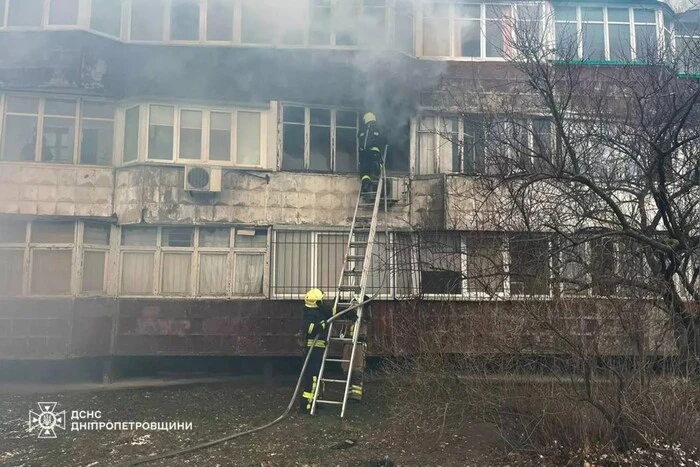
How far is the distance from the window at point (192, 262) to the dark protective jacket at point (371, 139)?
9.20 ft

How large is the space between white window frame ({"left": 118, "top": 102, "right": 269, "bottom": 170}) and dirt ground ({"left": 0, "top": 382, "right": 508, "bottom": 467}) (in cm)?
451

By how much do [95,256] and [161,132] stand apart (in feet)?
8.98

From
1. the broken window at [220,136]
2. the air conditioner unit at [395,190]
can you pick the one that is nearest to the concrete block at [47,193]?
the broken window at [220,136]

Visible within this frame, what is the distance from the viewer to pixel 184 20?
36.2ft

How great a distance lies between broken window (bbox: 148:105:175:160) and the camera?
10.6m

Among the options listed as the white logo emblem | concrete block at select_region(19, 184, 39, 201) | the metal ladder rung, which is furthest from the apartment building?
the metal ladder rung

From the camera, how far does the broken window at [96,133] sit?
35.4 ft

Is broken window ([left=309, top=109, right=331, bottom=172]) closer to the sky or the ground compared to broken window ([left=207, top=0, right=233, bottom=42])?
closer to the ground

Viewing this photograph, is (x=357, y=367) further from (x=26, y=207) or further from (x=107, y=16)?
(x=107, y=16)

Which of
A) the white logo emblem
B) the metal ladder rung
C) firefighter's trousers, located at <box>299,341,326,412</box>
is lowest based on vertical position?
the white logo emblem

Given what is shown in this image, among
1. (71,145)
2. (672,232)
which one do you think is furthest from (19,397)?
(672,232)

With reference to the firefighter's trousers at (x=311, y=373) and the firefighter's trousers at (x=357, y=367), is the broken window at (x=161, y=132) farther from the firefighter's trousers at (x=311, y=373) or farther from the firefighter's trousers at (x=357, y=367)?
the firefighter's trousers at (x=357, y=367)

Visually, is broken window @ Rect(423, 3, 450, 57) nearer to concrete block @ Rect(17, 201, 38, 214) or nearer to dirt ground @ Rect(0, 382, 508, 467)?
dirt ground @ Rect(0, 382, 508, 467)

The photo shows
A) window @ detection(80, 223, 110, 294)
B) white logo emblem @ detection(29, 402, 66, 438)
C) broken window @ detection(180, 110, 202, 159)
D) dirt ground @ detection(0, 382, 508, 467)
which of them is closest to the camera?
dirt ground @ detection(0, 382, 508, 467)
